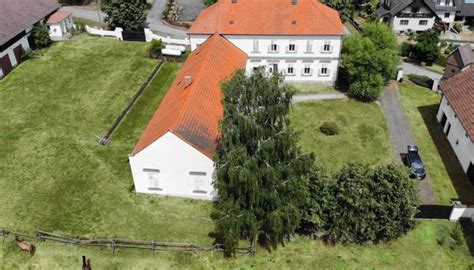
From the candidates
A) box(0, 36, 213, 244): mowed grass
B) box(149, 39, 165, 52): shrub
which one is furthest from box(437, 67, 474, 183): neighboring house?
box(149, 39, 165, 52): shrub

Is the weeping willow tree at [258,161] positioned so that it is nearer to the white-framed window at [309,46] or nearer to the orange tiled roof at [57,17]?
the white-framed window at [309,46]

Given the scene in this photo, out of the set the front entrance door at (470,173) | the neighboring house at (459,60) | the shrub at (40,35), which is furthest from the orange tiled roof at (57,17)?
the front entrance door at (470,173)

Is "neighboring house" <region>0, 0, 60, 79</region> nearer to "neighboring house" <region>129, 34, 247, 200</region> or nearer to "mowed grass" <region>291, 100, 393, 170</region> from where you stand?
"neighboring house" <region>129, 34, 247, 200</region>

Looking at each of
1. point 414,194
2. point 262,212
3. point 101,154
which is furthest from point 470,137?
point 101,154

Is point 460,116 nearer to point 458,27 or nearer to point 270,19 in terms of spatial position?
point 270,19

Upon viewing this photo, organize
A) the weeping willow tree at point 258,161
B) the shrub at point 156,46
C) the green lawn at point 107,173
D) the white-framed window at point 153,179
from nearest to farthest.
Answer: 1. the weeping willow tree at point 258,161
2. the green lawn at point 107,173
3. the white-framed window at point 153,179
4. the shrub at point 156,46

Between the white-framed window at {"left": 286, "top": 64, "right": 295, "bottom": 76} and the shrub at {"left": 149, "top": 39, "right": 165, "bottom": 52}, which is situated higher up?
the shrub at {"left": 149, "top": 39, "right": 165, "bottom": 52}

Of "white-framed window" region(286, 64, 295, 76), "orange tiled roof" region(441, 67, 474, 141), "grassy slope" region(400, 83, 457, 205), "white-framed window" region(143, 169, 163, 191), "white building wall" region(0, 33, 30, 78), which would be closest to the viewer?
"white-framed window" region(143, 169, 163, 191)
